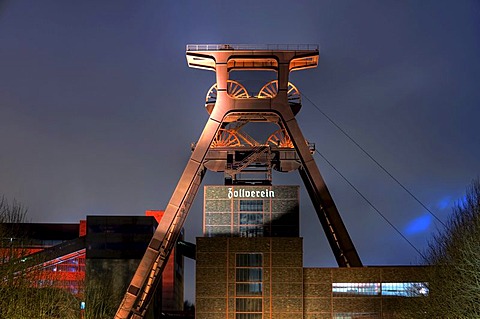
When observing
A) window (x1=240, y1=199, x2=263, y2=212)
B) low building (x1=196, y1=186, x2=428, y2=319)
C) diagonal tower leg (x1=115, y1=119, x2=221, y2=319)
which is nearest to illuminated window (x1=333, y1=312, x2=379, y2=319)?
low building (x1=196, y1=186, x2=428, y2=319)

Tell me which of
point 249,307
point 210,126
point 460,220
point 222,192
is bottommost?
point 249,307

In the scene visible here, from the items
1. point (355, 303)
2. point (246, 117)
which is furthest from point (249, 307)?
point (246, 117)

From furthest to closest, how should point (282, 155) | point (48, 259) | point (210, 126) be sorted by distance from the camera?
point (48, 259), point (282, 155), point (210, 126)

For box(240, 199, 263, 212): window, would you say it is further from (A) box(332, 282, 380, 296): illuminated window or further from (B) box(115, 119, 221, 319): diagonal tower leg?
(A) box(332, 282, 380, 296): illuminated window

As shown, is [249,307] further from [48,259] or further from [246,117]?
[48,259]

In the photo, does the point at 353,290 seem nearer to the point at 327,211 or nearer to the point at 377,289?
the point at 377,289

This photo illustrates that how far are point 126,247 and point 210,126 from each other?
19804mm

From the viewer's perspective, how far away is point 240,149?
166 feet

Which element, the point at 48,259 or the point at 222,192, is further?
the point at 48,259

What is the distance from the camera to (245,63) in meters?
49.9

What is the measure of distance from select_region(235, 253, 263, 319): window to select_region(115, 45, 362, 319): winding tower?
21.7 feet

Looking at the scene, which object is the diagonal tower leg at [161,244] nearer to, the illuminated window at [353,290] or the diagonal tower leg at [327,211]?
the diagonal tower leg at [327,211]

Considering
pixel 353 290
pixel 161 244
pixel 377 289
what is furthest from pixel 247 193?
pixel 377 289

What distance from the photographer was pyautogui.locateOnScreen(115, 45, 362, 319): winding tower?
152ft
